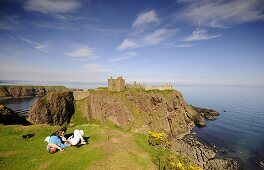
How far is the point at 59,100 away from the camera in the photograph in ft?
302

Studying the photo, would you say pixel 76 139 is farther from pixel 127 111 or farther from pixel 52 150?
pixel 127 111

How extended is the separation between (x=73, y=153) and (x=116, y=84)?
7212cm

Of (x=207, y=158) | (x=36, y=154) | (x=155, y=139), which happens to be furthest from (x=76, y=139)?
(x=207, y=158)

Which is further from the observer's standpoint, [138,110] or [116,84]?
[116,84]

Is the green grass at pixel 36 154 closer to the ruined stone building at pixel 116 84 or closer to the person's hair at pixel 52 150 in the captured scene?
the person's hair at pixel 52 150

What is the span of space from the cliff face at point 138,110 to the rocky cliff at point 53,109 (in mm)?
9962

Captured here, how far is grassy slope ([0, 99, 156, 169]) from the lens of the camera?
55.4 feet

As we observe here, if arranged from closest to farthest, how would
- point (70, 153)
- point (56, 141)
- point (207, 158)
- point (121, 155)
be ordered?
point (70, 153) < point (56, 141) < point (121, 155) < point (207, 158)

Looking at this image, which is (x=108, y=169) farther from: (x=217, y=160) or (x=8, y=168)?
(x=217, y=160)

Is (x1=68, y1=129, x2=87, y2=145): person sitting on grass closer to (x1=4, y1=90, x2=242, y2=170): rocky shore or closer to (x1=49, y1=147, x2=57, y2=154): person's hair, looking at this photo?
(x1=49, y1=147, x2=57, y2=154): person's hair

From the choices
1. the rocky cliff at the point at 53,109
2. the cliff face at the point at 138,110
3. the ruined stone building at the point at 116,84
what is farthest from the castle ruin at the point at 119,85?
the rocky cliff at the point at 53,109

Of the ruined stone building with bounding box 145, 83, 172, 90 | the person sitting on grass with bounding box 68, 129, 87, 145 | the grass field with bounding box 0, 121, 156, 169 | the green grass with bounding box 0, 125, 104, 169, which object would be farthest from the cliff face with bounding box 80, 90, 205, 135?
the green grass with bounding box 0, 125, 104, 169

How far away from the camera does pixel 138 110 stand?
8388 centimetres

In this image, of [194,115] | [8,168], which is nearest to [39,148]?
[8,168]
